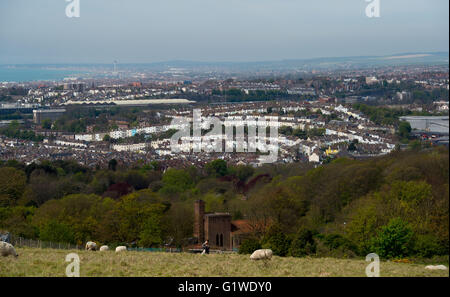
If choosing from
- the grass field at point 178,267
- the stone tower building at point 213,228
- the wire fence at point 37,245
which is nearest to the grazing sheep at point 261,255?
the grass field at point 178,267

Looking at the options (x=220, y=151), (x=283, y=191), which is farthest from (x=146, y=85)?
(x=283, y=191)

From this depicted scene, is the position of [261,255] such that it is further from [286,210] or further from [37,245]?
[286,210]

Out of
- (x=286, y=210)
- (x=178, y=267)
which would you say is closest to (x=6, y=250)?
(x=178, y=267)

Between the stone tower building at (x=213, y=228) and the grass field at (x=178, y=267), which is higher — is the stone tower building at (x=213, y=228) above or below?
below

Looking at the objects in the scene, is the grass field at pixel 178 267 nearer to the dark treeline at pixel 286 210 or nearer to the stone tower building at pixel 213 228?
the dark treeline at pixel 286 210

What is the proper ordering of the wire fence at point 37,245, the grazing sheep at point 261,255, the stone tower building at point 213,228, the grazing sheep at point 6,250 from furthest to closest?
the stone tower building at point 213,228
the wire fence at point 37,245
the grazing sheep at point 261,255
the grazing sheep at point 6,250

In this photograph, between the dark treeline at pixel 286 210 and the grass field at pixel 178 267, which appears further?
the dark treeline at pixel 286 210

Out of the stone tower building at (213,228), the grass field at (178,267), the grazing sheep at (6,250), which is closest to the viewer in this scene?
the grass field at (178,267)
